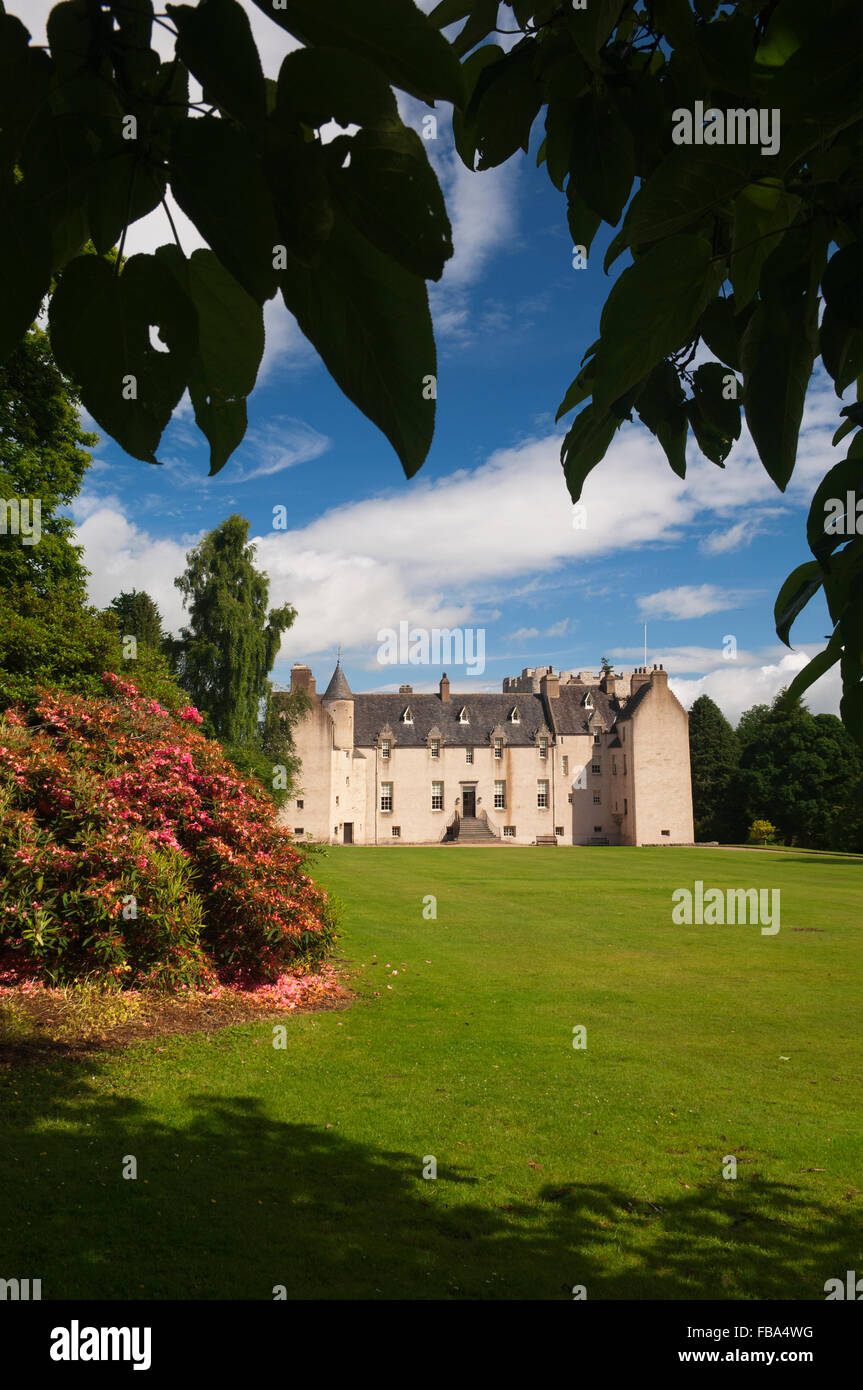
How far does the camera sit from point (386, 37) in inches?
26.3

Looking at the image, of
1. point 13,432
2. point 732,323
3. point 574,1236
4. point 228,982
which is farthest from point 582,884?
point 732,323

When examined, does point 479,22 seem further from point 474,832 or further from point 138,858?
point 474,832

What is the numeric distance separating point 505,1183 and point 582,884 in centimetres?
2188

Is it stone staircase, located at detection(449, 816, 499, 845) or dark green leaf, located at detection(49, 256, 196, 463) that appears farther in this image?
stone staircase, located at detection(449, 816, 499, 845)

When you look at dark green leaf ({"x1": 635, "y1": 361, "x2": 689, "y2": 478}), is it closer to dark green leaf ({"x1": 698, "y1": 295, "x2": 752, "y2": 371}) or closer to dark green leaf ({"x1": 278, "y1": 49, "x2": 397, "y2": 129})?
dark green leaf ({"x1": 698, "y1": 295, "x2": 752, "y2": 371})

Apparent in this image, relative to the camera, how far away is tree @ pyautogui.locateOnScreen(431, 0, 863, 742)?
0.90m

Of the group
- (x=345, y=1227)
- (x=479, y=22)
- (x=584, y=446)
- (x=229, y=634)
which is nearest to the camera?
(x=584, y=446)

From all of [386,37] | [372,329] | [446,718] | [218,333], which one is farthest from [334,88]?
[446,718]

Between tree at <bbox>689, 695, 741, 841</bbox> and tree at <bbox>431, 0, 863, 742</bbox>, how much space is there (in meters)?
69.4

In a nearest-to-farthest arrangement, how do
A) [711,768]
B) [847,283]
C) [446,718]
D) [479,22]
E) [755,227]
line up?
[755,227] < [847,283] < [479,22] < [446,718] < [711,768]

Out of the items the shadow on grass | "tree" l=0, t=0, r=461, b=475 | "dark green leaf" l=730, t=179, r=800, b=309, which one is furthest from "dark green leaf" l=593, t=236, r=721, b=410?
the shadow on grass

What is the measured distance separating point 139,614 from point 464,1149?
184ft

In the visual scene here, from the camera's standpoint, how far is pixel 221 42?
26.0 inches

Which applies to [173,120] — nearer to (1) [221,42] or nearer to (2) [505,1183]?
(1) [221,42]
